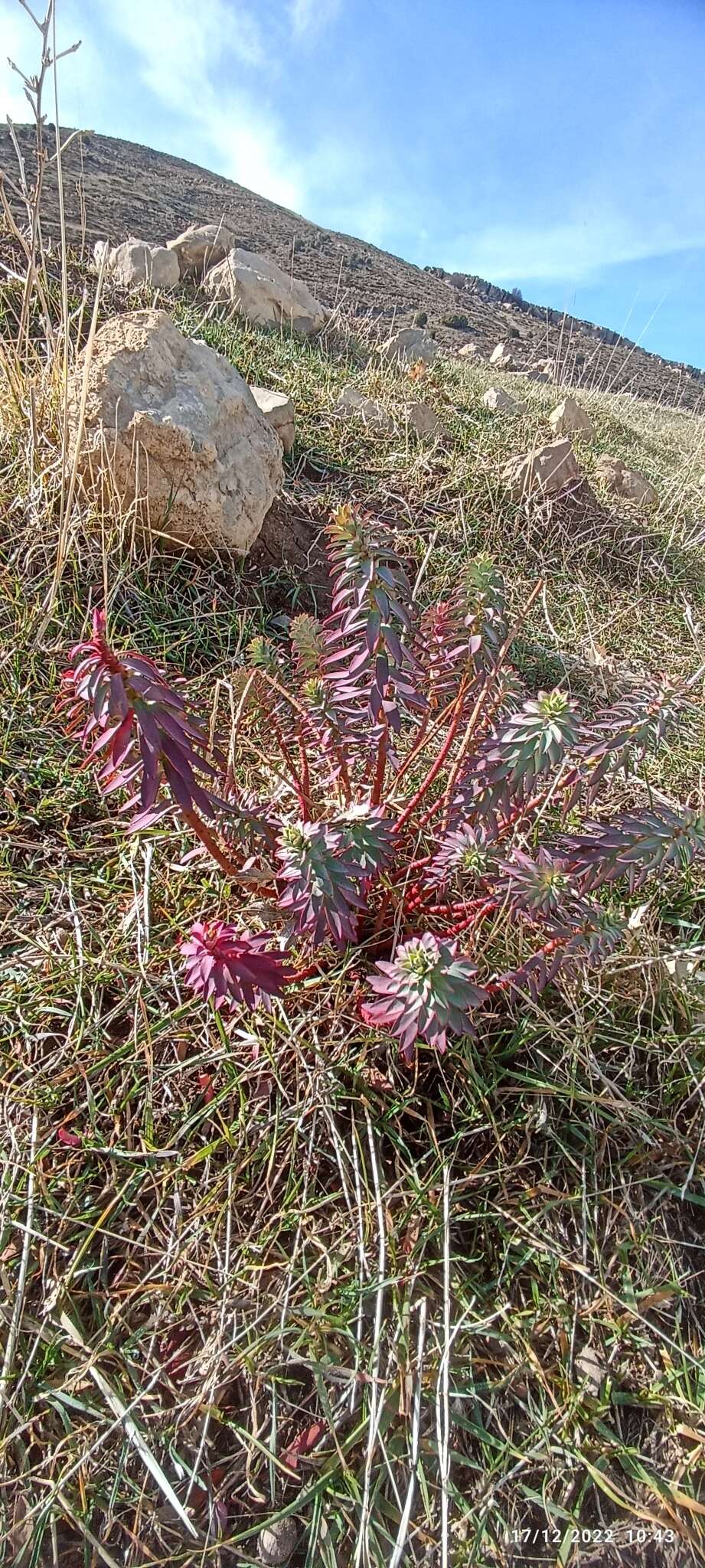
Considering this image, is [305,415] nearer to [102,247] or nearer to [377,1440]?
[102,247]

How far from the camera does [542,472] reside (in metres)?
3.52

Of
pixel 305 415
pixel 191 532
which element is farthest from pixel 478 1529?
pixel 305 415

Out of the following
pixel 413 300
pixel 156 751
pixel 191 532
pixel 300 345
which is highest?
pixel 413 300

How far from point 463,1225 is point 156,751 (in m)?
0.98

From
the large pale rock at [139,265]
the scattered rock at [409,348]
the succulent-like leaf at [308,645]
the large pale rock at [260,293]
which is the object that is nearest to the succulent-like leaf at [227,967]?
the succulent-like leaf at [308,645]

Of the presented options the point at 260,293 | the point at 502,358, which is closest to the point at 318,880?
the point at 260,293

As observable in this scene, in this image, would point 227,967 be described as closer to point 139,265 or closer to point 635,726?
point 635,726

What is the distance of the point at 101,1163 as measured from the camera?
1388 millimetres

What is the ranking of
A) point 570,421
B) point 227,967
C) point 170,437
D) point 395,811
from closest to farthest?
point 227,967, point 395,811, point 170,437, point 570,421

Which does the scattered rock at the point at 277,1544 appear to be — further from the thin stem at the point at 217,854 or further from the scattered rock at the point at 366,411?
the scattered rock at the point at 366,411

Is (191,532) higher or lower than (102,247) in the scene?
lower

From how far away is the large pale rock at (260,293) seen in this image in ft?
16.4

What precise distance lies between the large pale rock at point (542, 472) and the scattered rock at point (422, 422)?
1.81 ft

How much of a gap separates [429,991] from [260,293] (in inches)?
208
